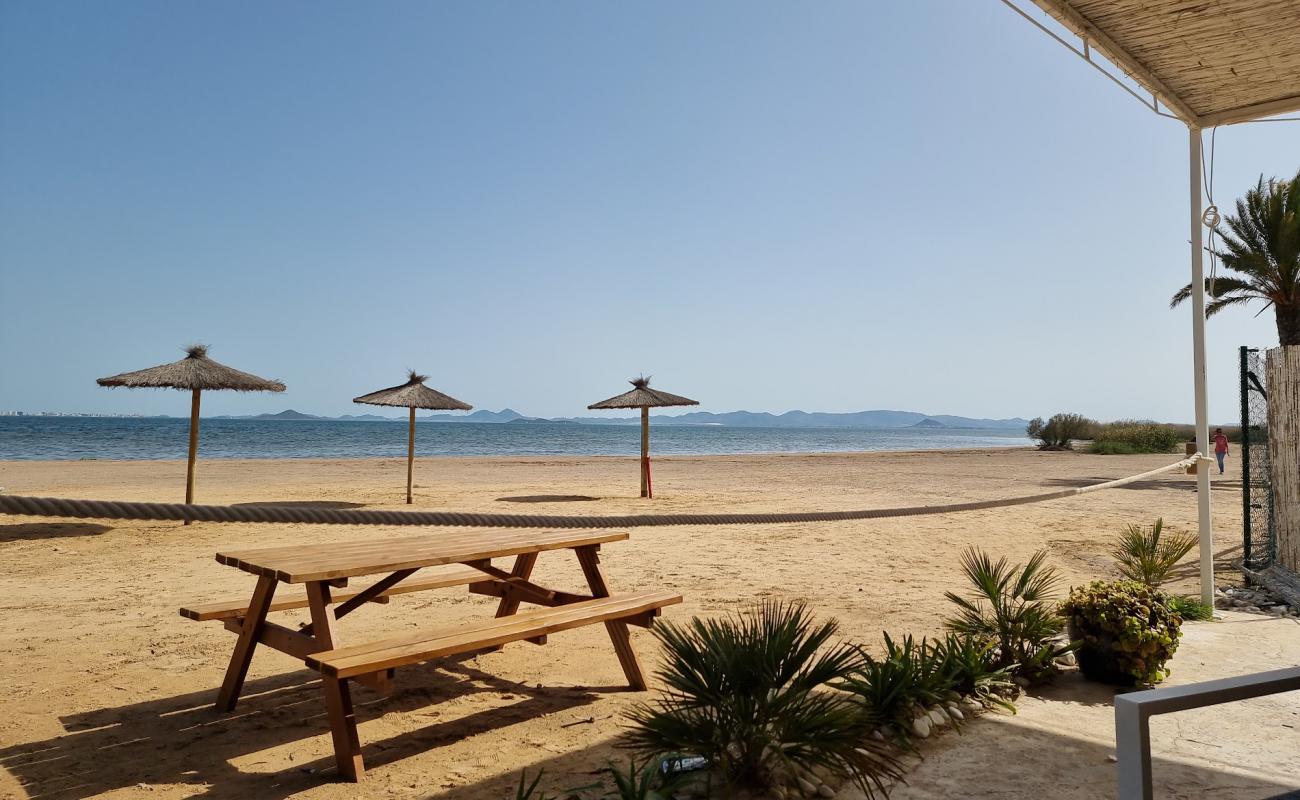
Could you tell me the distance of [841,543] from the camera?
9.48 meters

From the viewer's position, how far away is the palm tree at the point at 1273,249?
18.0 metres

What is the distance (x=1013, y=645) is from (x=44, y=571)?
8.72 m

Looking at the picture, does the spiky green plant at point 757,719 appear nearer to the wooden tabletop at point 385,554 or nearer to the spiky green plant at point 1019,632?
the wooden tabletop at point 385,554

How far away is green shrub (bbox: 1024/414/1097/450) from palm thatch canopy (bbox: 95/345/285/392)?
1505 inches

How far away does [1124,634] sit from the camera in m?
4.09

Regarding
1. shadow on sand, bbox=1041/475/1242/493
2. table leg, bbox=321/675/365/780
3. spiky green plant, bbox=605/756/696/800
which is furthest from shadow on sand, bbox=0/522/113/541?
shadow on sand, bbox=1041/475/1242/493

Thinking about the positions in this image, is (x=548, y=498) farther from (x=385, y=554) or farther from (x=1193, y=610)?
(x=385, y=554)

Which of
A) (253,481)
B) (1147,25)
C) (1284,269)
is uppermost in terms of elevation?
(1284,269)

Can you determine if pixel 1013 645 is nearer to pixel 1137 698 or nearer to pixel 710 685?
pixel 710 685

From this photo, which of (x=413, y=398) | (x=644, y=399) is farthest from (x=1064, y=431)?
(x=413, y=398)

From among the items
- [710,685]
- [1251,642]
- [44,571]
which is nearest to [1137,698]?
[710,685]

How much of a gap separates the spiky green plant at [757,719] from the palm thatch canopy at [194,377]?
1212cm

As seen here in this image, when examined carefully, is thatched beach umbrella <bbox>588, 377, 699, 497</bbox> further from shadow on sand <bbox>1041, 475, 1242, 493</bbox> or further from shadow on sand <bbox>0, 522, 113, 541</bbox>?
shadow on sand <bbox>0, 522, 113, 541</bbox>

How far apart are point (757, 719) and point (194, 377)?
12.6 meters
